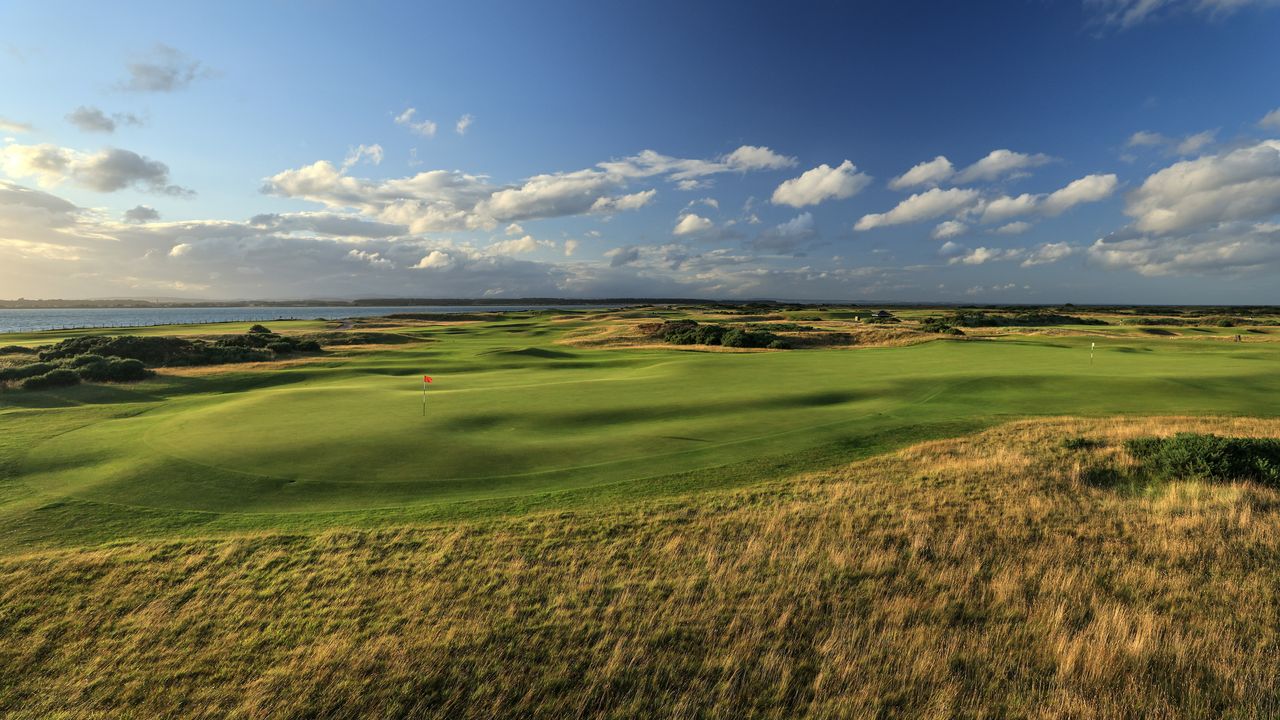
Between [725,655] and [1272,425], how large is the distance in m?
20.2

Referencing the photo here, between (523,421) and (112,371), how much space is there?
2588 cm

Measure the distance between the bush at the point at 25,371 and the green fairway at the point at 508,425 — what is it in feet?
15.2

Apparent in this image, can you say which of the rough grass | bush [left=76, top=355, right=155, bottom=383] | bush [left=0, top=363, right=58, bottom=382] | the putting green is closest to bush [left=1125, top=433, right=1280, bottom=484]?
the rough grass

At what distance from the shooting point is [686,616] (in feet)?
21.3

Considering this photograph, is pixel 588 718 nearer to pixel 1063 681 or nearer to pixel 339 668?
pixel 339 668

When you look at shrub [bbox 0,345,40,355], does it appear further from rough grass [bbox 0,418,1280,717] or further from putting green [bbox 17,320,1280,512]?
rough grass [bbox 0,418,1280,717]

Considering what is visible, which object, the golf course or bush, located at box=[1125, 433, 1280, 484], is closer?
the golf course

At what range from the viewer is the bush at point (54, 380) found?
23.0 meters

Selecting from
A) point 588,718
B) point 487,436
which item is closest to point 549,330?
point 487,436

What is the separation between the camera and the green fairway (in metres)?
10.5

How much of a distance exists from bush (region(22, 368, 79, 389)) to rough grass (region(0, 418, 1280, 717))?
23876 mm

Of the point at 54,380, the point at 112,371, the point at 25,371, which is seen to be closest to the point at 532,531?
the point at 54,380

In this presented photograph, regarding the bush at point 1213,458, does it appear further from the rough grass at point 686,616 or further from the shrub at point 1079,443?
the rough grass at point 686,616

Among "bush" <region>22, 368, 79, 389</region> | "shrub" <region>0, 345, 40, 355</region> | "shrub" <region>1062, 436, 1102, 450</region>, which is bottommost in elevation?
"shrub" <region>1062, 436, 1102, 450</region>
